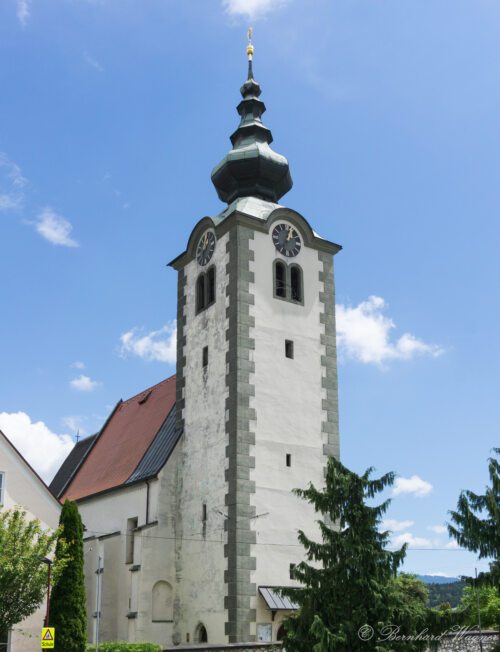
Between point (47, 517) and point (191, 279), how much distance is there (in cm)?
1237

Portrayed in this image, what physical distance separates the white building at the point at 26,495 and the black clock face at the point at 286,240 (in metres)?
12.6

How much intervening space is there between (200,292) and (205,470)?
742 centimetres

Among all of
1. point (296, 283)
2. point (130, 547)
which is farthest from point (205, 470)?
point (296, 283)

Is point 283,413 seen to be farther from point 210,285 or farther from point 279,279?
point 210,285

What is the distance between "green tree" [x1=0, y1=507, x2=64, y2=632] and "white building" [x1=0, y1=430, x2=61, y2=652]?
13.5 ft

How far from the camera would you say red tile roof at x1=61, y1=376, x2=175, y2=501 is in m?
35.2

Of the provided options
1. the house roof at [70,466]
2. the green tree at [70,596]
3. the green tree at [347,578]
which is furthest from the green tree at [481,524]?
the house roof at [70,466]

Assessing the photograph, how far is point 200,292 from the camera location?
3384cm

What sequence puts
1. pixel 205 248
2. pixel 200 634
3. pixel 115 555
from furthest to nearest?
pixel 205 248 < pixel 115 555 < pixel 200 634

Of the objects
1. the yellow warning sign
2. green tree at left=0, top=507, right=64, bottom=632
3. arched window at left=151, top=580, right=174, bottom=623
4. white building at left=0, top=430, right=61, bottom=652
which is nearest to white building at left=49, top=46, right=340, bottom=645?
arched window at left=151, top=580, right=174, bottom=623

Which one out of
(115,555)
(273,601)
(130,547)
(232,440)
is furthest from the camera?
(115,555)

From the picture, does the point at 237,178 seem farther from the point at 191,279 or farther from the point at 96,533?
the point at 96,533

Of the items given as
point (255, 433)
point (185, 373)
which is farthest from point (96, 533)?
point (255, 433)

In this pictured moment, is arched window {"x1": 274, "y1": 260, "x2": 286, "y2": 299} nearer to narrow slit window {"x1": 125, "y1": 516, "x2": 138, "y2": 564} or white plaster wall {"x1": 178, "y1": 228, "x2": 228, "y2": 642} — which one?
white plaster wall {"x1": 178, "y1": 228, "x2": 228, "y2": 642}
